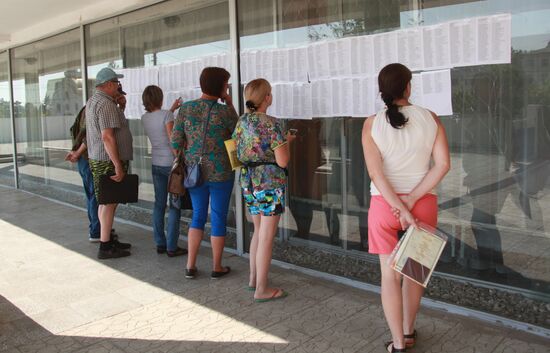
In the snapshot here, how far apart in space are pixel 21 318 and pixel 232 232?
6.79 feet

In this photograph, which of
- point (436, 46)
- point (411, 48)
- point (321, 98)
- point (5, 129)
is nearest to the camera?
point (436, 46)

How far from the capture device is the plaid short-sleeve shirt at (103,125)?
423cm

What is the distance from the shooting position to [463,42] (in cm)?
312

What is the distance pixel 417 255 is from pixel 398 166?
17.6 inches

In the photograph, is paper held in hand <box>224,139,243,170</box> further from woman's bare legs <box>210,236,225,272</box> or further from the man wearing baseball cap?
the man wearing baseball cap

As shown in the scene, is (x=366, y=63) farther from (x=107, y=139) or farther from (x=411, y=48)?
(x=107, y=139)

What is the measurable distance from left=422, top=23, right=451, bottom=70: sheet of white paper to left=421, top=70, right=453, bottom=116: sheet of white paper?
5cm

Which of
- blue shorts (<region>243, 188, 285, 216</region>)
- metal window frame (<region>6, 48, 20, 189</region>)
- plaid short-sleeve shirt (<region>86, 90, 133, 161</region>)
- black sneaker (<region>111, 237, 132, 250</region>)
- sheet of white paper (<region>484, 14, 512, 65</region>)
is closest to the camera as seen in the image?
sheet of white paper (<region>484, 14, 512, 65</region>)

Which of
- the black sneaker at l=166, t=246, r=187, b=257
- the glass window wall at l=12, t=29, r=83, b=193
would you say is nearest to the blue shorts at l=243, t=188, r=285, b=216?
the black sneaker at l=166, t=246, r=187, b=257

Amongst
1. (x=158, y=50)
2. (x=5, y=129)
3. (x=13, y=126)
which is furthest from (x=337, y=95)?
(x=5, y=129)

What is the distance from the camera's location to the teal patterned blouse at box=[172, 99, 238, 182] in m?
3.67

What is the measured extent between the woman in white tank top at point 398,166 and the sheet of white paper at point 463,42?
0.87 meters

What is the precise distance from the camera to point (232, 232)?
192 inches

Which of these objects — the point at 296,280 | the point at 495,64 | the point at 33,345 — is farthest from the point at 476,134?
the point at 33,345
